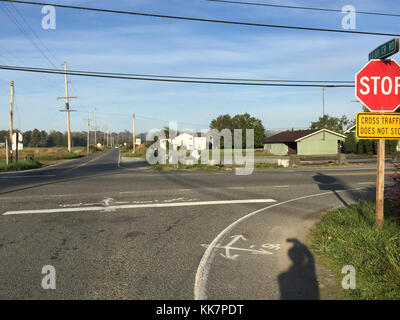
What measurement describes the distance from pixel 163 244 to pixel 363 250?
12.0ft

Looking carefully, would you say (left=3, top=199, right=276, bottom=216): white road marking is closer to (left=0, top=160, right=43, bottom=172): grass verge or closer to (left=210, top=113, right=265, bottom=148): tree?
(left=0, top=160, right=43, bottom=172): grass verge

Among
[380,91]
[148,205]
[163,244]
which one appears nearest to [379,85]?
[380,91]

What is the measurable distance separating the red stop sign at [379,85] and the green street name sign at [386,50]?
164mm

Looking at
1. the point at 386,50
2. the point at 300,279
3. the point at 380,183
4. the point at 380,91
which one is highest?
the point at 386,50

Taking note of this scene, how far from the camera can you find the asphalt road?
4.41 m

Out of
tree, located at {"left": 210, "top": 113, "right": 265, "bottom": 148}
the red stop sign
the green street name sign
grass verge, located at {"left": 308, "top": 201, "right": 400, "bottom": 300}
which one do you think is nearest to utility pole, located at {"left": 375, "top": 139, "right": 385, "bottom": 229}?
grass verge, located at {"left": 308, "top": 201, "right": 400, "bottom": 300}

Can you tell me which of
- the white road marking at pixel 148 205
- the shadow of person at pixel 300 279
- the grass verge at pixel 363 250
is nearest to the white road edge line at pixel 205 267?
the shadow of person at pixel 300 279

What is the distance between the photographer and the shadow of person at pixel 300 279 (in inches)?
166

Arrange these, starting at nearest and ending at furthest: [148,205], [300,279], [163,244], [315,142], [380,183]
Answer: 1. [300,279]
2. [163,244]
3. [380,183]
4. [148,205]
5. [315,142]

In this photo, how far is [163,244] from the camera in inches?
251

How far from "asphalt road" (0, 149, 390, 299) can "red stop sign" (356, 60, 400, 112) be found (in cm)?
312

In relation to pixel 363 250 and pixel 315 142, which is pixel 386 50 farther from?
pixel 315 142
